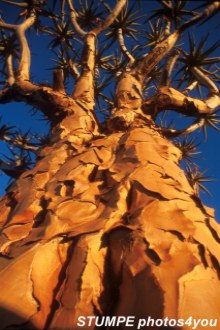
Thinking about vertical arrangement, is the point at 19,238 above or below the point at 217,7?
below

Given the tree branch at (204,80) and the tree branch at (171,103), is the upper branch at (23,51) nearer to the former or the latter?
the tree branch at (171,103)

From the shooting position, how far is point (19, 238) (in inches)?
68.0

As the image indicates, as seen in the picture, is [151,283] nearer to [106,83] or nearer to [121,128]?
[121,128]

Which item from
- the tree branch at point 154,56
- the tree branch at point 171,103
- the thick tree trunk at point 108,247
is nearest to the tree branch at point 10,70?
the tree branch at point 154,56

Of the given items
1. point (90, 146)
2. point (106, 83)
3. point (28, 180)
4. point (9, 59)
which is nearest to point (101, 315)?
point (28, 180)

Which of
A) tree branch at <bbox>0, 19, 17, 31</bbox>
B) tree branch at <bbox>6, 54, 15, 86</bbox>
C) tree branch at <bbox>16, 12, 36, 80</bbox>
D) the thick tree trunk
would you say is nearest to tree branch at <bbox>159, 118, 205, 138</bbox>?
the thick tree trunk

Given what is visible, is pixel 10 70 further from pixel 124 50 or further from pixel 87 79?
pixel 124 50

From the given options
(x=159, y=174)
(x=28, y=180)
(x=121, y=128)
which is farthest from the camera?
(x=121, y=128)

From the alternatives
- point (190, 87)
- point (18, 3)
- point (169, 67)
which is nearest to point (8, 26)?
point (18, 3)

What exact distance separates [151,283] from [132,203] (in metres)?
0.57

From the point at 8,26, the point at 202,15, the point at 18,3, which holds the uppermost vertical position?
the point at 18,3

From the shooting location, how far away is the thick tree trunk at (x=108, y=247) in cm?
122

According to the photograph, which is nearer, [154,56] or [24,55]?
[154,56]

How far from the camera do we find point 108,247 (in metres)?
1.48
